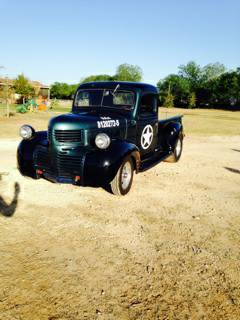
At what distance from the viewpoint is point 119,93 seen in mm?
6348

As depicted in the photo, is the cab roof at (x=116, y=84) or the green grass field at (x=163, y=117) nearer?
the cab roof at (x=116, y=84)

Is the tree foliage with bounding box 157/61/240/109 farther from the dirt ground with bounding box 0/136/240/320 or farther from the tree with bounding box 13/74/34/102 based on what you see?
the dirt ground with bounding box 0/136/240/320

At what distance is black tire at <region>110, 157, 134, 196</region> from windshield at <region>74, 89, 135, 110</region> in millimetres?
1432

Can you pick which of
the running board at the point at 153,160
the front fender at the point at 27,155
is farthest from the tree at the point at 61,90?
the front fender at the point at 27,155

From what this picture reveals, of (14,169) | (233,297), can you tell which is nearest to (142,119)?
(14,169)

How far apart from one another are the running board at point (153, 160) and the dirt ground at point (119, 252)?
460 mm

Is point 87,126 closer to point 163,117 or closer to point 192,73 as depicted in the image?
point 163,117

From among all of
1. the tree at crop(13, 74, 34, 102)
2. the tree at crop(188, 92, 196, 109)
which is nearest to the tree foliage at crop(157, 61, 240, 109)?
the tree at crop(188, 92, 196, 109)

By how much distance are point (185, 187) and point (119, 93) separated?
2558mm

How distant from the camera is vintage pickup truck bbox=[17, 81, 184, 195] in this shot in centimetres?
502

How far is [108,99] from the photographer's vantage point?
20.9 feet

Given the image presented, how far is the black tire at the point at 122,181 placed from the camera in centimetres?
525

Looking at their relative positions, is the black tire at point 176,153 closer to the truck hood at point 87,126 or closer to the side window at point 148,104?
the side window at point 148,104

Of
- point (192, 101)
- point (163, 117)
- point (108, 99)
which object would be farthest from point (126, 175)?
point (192, 101)
